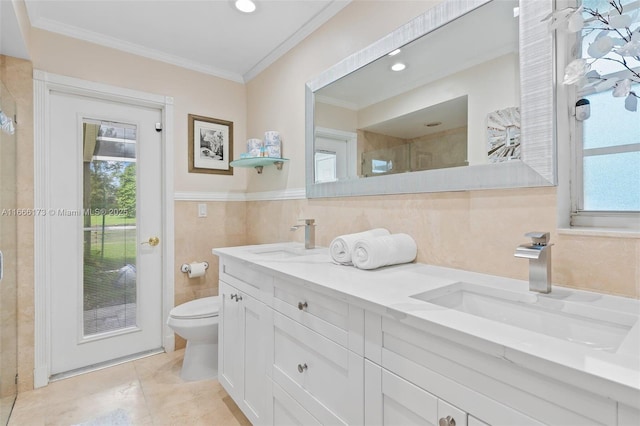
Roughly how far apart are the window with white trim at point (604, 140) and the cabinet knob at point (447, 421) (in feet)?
2.53

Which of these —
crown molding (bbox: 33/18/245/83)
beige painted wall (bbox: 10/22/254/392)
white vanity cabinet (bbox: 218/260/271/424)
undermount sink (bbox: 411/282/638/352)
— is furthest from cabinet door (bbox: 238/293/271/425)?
crown molding (bbox: 33/18/245/83)

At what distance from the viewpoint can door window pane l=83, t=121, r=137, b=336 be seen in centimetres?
223

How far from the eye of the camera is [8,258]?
1.79 m

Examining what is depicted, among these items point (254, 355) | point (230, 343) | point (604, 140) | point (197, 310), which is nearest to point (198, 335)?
point (197, 310)

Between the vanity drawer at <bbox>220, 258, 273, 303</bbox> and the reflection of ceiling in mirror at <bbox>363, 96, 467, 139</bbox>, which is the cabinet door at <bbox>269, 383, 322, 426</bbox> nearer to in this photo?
the vanity drawer at <bbox>220, 258, 273, 303</bbox>

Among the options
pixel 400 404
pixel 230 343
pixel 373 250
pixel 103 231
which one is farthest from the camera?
pixel 103 231

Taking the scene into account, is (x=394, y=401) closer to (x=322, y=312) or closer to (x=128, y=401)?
(x=322, y=312)

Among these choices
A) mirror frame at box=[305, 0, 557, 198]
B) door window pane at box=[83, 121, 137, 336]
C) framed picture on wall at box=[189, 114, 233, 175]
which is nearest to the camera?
mirror frame at box=[305, 0, 557, 198]

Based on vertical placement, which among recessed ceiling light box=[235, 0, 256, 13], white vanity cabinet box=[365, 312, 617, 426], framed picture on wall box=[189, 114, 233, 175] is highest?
recessed ceiling light box=[235, 0, 256, 13]

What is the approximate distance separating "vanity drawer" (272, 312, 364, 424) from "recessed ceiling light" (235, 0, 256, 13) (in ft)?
5.77

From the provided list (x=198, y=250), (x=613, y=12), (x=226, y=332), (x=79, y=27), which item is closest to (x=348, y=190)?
(x=226, y=332)

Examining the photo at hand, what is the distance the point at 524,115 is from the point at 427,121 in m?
0.39

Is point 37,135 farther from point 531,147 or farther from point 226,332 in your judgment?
point 531,147

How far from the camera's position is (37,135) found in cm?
198
